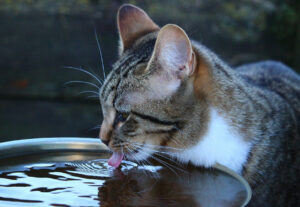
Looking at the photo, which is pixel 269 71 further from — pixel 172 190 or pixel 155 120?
pixel 172 190

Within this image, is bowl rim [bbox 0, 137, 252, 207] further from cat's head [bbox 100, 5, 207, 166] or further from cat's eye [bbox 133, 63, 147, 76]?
cat's eye [bbox 133, 63, 147, 76]

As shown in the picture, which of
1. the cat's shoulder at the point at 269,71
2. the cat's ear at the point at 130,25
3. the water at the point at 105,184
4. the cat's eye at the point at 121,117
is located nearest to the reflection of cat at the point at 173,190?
the water at the point at 105,184

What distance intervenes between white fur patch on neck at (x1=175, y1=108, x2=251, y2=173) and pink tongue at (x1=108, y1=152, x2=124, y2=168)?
230 mm

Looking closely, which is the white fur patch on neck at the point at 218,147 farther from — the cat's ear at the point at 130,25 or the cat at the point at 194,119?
the cat's ear at the point at 130,25

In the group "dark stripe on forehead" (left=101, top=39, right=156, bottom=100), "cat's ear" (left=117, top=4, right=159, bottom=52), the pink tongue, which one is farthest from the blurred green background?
the pink tongue

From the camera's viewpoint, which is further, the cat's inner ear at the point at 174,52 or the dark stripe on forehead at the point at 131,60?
the dark stripe on forehead at the point at 131,60

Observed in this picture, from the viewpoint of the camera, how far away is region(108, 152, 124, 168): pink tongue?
5.67 ft

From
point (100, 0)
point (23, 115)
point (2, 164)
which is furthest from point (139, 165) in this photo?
point (100, 0)

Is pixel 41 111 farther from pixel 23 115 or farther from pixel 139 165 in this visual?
pixel 139 165

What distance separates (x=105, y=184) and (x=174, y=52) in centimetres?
55

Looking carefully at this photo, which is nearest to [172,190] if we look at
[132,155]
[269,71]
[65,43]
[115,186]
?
[115,186]

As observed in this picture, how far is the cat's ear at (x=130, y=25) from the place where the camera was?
211 cm

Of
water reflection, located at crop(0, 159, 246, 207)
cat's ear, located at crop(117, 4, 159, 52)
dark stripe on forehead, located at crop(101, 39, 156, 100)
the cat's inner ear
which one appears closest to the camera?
water reflection, located at crop(0, 159, 246, 207)

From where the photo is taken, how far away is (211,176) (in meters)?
1.59
